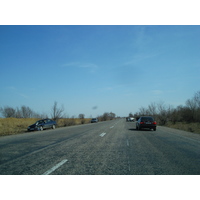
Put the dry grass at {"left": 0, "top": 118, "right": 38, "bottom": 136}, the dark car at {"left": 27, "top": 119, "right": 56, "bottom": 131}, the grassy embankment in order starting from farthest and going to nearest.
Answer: the grassy embankment, the dark car at {"left": 27, "top": 119, "right": 56, "bottom": 131}, the dry grass at {"left": 0, "top": 118, "right": 38, "bottom": 136}

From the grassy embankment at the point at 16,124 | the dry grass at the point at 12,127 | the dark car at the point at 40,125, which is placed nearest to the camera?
the dry grass at the point at 12,127

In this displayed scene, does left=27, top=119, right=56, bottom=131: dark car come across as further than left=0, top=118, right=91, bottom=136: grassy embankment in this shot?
No

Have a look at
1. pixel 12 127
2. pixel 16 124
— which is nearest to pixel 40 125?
pixel 12 127

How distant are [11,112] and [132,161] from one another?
8341 centimetres

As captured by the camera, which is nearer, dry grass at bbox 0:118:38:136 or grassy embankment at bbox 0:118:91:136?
dry grass at bbox 0:118:38:136

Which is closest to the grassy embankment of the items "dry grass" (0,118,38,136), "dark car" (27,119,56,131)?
"dry grass" (0,118,38,136)

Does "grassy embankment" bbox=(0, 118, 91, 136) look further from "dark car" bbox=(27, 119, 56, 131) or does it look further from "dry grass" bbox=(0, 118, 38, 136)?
"dark car" bbox=(27, 119, 56, 131)

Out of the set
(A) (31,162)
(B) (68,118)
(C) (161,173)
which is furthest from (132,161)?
(B) (68,118)

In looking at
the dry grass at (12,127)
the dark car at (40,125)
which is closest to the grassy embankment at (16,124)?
the dry grass at (12,127)

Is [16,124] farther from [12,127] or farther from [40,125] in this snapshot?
[40,125]

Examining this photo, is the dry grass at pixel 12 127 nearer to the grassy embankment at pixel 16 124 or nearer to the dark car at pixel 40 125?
the grassy embankment at pixel 16 124

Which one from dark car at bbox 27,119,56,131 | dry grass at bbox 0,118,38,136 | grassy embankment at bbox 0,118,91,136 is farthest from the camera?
grassy embankment at bbox 0,118,91,136

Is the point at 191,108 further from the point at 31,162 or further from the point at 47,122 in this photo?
the point at 31,162

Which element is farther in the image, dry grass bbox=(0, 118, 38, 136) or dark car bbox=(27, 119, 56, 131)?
dark car bbox=(27, 119, 56, 131)
